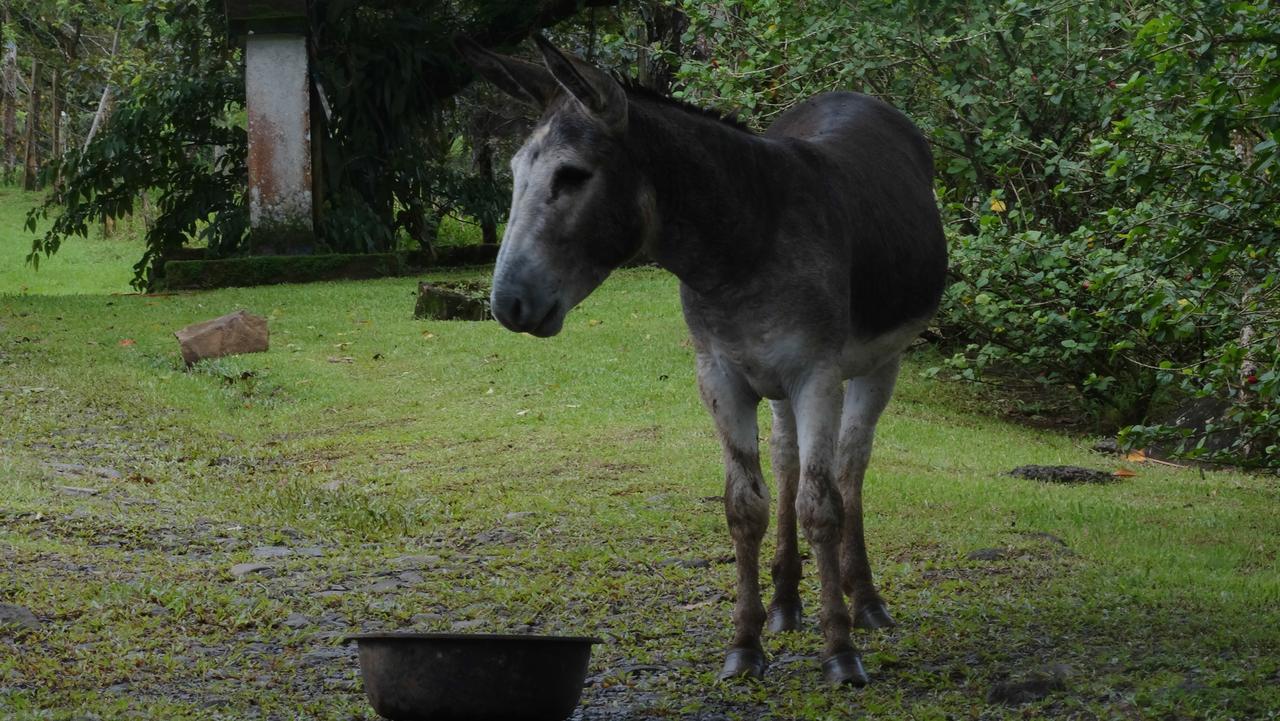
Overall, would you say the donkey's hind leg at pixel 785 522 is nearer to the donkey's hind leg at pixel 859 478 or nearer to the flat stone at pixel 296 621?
the donkey's hind leg at pixel 859 478

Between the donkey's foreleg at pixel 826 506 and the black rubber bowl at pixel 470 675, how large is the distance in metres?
1.00

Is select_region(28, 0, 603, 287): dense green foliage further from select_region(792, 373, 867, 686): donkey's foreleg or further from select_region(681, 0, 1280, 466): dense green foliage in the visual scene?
select_region(792, 373, 867, 686): donkey's foreleg

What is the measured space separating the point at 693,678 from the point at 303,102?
1502 centimetres

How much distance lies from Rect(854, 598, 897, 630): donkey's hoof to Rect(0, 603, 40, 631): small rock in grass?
300 centimetres

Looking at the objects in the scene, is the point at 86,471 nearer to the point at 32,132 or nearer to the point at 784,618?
the point at 784,618

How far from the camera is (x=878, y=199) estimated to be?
17.7 feet

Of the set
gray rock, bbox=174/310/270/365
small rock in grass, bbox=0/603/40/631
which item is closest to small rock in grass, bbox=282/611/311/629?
small rock in grass, bbox=0/603/40/631

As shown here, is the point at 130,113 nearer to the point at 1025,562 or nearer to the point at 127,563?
the point at 127,563

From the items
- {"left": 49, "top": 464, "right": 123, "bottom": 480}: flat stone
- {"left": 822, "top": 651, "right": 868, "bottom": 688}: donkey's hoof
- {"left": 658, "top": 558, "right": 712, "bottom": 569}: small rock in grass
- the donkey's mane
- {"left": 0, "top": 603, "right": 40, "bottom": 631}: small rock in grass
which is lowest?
{"left": 49, "top": 464, "right": 123, "bottom": 480}: flat stone

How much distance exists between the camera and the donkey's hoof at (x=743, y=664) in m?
4.84

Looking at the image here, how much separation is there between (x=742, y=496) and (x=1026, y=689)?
109 cm

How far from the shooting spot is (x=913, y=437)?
34.6 ft

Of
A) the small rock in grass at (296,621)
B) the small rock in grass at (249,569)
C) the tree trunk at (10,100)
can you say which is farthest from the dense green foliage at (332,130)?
the tree trunk at (10,100)

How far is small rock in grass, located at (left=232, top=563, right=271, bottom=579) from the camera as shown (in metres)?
6.41
